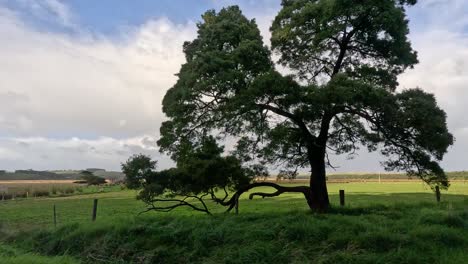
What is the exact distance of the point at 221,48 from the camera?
17.9 m

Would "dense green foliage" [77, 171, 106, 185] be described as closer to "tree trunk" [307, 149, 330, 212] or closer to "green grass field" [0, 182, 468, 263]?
"green grass field" [0, 182, 468, 263]

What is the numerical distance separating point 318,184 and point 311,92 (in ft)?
13.7

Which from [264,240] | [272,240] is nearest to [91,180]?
[264,240]

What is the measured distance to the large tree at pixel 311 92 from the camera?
15.9 m

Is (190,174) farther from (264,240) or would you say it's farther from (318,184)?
(264,240)

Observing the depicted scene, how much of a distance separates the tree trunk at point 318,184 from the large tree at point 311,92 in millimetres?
42

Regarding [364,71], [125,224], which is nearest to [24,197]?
[125,224]

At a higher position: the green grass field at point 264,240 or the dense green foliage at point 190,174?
the dense green foliage at point 190,174

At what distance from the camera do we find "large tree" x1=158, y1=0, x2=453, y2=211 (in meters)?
15.9

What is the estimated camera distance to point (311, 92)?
640 inches

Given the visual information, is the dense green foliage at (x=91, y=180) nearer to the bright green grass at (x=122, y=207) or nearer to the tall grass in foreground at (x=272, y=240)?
the bright green grass at (x=122, y=207)

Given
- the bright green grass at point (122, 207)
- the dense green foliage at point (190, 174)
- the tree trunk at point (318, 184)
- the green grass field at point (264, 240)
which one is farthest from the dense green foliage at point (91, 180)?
the tree trunk at point (318, 184)

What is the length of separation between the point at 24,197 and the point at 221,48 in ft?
174

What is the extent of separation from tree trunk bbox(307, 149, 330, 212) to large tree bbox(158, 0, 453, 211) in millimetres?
42
